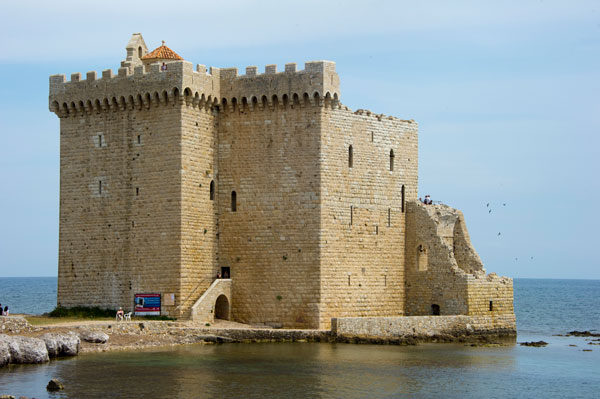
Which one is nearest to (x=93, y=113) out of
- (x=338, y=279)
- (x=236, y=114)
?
(x=236, y=114)

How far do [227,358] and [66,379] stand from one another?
20.1 feet

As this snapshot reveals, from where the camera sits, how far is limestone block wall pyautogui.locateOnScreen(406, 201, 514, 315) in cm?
4044

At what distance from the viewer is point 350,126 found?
1566 inches

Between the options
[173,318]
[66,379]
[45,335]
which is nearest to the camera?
[66,379]

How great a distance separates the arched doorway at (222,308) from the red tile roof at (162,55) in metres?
9.76

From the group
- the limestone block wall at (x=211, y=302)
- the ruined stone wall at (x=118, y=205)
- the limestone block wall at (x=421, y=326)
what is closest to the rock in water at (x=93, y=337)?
the limestone block wall at (x=211, y=302)

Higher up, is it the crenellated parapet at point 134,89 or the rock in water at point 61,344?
the crenellated parapet at point 134,89

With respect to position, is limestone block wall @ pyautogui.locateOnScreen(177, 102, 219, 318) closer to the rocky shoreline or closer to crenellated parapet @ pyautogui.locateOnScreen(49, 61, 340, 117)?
crenellated parapet @ pyautogui.locateOnScreen(49, 61, 340, 117)

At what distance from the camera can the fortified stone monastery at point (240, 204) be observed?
38.3 m

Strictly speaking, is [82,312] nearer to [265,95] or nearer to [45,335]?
[45,335]

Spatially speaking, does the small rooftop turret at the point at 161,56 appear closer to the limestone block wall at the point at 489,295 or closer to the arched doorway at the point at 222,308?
the arched doorway at the point at 222,308

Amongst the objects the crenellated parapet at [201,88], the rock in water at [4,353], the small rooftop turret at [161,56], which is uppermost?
the small rooftop turret at [161,56]

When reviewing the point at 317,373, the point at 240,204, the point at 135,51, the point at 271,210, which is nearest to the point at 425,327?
the point at 271,210

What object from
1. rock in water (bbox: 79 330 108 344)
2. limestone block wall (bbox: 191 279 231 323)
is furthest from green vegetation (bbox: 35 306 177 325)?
rock in water (bbox: 79 330 108 344)
